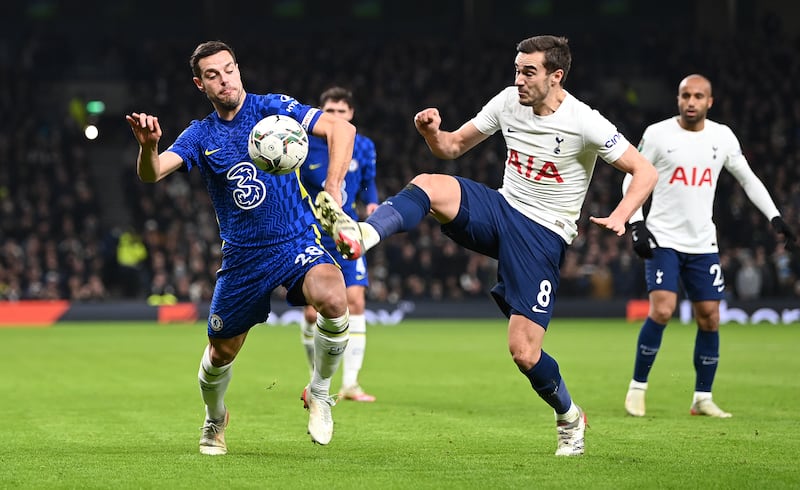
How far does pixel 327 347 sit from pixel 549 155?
174 centimetres

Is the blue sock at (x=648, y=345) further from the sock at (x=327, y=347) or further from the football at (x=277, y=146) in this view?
the football at (x=277, y=146)

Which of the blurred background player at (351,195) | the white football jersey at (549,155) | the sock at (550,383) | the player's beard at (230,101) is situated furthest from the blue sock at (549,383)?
the blurred background player at (351,195)

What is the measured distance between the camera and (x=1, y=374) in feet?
43.0

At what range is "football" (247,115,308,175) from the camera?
21.6 feet

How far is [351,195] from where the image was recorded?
10.8 meters

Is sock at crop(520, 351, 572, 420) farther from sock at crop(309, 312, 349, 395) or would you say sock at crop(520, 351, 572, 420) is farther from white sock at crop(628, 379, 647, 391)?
white sock at crop(628, 379, 647, 391)

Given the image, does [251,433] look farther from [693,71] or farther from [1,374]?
[693,71]

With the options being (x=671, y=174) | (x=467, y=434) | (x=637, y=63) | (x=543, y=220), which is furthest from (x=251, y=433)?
(x=637, y=63)

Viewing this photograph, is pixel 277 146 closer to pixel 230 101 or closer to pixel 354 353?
pixel 230 101

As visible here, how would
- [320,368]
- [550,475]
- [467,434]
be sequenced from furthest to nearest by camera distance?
[467,434] < [320,368] < [550,475]

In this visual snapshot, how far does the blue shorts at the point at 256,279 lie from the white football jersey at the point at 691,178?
148 inches

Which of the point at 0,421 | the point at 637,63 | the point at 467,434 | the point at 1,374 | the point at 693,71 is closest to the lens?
the point at 467,434

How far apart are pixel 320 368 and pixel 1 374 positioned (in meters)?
7.21

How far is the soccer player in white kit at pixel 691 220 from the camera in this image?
958 cm
